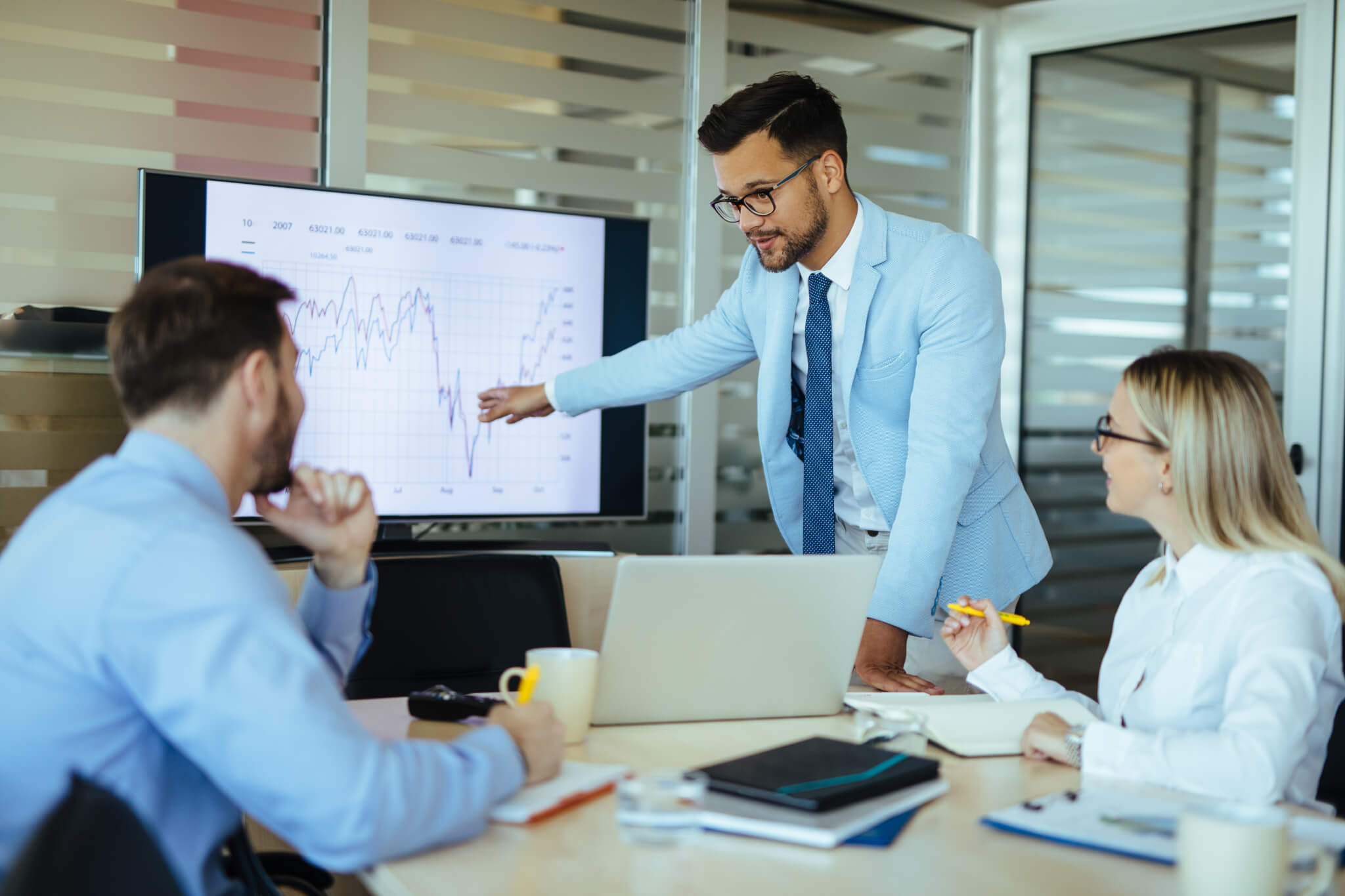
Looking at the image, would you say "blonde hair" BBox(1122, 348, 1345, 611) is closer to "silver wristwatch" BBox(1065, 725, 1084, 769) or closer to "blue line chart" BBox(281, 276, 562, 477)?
"silver wristwatch" BBox(1065, 725, 1084, 769)

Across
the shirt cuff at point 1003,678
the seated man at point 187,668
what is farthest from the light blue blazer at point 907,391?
the seated man at point 187,668

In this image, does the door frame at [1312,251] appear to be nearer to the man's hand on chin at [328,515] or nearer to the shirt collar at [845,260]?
the shirt collar at [845,260]

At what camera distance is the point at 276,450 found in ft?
4.15

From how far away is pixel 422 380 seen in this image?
9.28ft

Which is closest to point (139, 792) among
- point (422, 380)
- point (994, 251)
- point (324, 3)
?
point (422, 380)

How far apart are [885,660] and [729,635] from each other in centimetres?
54

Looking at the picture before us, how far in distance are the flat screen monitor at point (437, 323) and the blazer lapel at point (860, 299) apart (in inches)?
33.9

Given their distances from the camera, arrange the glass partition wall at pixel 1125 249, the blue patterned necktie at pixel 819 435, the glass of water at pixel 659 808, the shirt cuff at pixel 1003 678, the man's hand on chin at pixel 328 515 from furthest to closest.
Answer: the glass partition wall at pixel 1125 249
the blue patterned necktie at pixel 819 435
the shirt cuff at pixel 1003 678
the man's hand on chin at pixel 328 515
the glass of water at pixel 659 808

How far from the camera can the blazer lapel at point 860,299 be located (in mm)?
2328

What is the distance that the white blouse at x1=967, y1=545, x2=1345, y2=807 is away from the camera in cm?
130

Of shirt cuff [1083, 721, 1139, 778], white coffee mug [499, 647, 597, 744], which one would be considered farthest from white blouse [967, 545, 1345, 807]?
white coffee mug [499, 647, 597, 744]

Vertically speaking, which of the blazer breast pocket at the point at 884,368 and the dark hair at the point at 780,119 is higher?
the dark hair at the point at 780,119

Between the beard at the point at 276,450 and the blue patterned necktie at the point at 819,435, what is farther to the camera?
the blue patterned necktie at the point at 819,435

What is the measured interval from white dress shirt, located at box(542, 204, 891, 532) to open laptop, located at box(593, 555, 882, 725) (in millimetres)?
839
